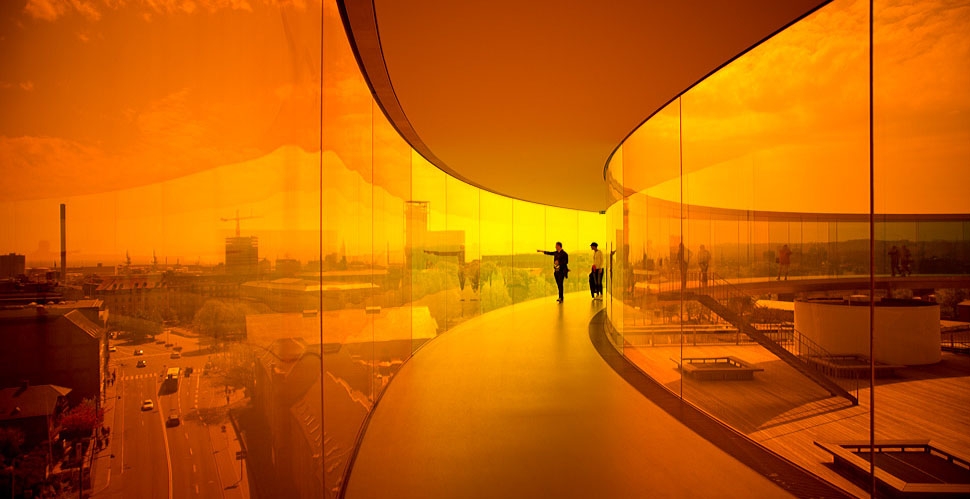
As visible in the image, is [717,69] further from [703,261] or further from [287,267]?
[287,267]

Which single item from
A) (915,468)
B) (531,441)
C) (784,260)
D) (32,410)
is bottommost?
(531,441)

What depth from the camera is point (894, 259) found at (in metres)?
2.82

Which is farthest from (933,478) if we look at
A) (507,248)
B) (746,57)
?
(507,248)

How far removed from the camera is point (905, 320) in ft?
9.11

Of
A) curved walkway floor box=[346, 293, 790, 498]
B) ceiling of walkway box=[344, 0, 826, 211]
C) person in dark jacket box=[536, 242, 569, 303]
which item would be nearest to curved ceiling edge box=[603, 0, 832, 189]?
ceiling of walkway box=[344, 0, 826, 211]

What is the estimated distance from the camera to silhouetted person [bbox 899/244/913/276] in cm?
275

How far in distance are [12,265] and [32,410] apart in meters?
0.19

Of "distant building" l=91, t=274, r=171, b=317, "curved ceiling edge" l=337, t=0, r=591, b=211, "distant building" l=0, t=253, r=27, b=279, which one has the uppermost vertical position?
"curved ceiling edge" l=337, t=0, r=591, b=211

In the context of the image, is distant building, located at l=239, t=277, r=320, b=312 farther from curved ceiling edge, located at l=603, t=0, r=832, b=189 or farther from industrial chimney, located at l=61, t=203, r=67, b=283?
curved ceiling edge, located at l=603, t=0, r=832, b=189

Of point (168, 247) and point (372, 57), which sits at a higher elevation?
point (372, 57)

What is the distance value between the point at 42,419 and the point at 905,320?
3.45 metres

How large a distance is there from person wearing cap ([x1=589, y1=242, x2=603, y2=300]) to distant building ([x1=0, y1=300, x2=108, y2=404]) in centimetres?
1467

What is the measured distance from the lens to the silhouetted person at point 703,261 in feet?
15.7

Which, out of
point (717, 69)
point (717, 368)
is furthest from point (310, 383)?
point (717, 69)
